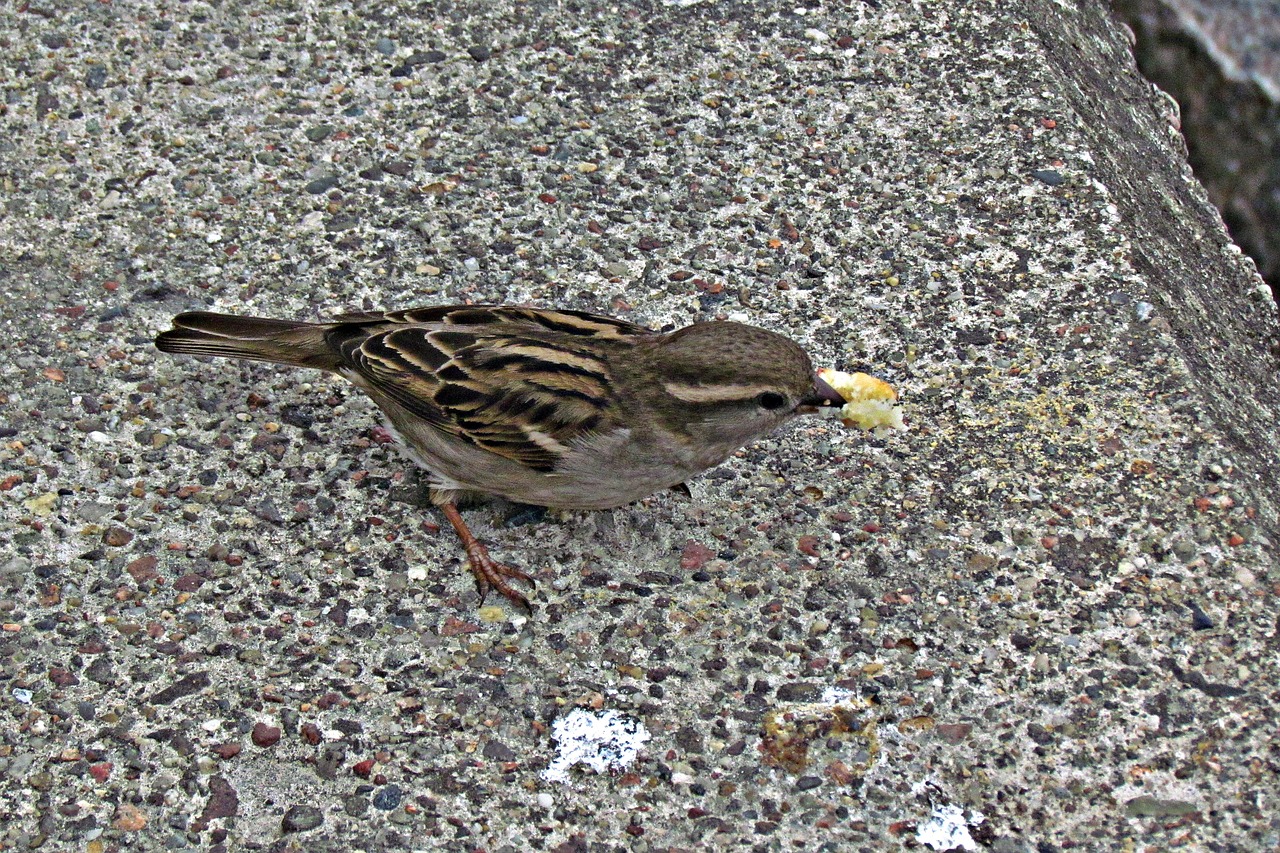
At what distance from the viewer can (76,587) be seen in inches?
142

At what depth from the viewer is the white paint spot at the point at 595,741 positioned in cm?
322

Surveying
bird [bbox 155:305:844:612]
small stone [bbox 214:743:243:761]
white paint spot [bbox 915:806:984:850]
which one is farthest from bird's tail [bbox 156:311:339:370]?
white paint spot [bbox 915:806:984:850]

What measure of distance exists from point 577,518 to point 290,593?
805 mm

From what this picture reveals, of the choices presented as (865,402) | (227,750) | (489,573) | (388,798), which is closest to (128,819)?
(227,750)

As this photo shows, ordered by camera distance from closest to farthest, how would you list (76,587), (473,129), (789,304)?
(76,587) → (789,304) → (473,129)

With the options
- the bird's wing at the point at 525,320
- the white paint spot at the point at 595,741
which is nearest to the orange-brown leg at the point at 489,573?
the white paint spot at the point at 595,741

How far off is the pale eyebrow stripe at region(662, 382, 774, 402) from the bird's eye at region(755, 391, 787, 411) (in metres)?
0.01

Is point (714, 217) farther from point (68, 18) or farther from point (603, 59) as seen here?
point (68, 18)

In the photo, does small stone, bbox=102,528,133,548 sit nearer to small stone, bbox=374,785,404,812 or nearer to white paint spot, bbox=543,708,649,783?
small stone, bbox=374,785,404,812

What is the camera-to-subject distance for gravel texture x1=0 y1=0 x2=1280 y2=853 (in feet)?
10.4

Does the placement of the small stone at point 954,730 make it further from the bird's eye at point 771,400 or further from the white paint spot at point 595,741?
the bird's eye at point 771,400

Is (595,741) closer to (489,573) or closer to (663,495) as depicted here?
(489,573)

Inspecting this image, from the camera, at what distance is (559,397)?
3682 mm

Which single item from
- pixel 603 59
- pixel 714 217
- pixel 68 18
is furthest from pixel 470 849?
pixel 68 18
